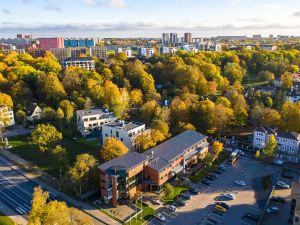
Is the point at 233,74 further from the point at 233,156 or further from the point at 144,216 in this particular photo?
the point at 144,216

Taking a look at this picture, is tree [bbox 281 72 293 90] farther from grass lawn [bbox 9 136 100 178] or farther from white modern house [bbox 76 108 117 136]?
grass lawn [bbox 9 136 100 178]

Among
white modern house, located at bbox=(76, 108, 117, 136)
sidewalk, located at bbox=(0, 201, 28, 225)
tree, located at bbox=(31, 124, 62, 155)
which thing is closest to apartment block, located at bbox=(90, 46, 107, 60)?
white modern house, located at bbox=(76, 108, 117, 136)

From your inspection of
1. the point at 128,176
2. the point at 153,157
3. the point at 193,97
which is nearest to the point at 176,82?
the point at 193,97

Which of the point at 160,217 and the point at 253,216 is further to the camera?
the point at 253,216

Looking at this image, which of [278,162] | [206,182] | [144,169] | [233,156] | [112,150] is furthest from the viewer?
[233,156]

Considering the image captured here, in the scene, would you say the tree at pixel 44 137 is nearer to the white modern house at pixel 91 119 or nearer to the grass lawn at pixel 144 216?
the white modern house at pixel 91 119

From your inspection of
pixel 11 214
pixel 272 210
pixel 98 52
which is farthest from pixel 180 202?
pixel 98 52

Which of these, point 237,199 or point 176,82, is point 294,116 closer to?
point 237,199
